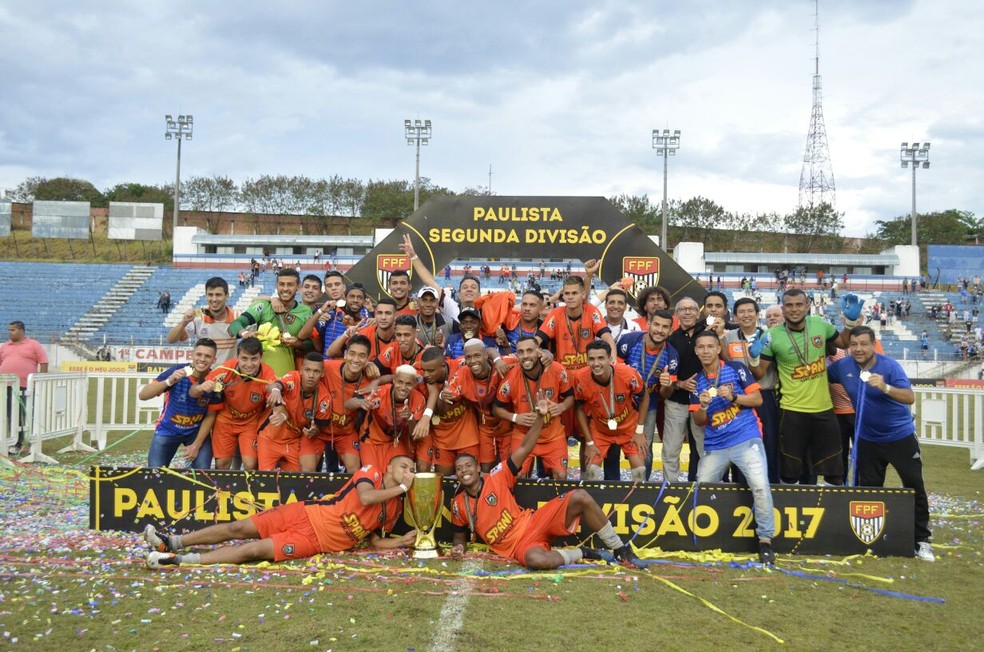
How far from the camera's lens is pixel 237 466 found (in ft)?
23.7

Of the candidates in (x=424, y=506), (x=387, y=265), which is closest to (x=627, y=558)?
(x=424, y=506)

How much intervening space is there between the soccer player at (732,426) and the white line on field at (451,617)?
2.37 m

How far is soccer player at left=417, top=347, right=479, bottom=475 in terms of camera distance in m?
6.35

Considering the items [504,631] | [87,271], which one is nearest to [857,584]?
[504,631]

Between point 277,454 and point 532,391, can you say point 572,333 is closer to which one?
point 532,391

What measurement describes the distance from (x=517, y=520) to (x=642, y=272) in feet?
16.5

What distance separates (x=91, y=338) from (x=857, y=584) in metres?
37.7

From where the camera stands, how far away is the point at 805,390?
639cm

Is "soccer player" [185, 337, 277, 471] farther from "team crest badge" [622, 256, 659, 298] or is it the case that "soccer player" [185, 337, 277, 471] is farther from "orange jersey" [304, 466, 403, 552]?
"team crest badge" [622, 256, 659, 298]

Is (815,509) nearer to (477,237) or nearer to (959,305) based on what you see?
(477,237)

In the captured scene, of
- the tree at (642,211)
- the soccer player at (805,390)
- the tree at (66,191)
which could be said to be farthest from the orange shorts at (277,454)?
the tree at (66,191)

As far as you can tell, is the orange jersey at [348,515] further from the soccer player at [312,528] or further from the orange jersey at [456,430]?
the orange jersey at [456,430]

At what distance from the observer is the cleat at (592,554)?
18.4ft

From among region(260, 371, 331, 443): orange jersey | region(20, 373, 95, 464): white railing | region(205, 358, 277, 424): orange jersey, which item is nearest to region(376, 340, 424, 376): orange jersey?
region(260, 371, 331, 443): orange jersey
